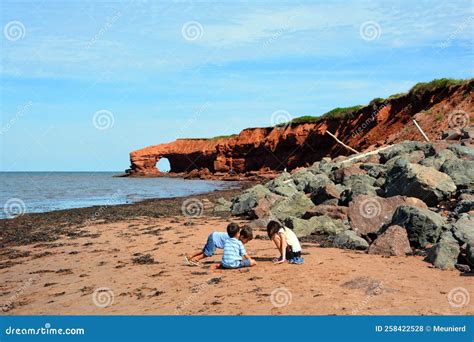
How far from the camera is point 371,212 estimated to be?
420 inches

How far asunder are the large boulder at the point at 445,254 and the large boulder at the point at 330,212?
3.86 metres

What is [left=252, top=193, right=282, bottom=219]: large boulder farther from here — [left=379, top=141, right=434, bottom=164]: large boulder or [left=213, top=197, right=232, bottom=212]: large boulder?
[left=379, top=141, right=434, bottom=164]: large boulder

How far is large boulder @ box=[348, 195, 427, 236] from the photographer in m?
10.5

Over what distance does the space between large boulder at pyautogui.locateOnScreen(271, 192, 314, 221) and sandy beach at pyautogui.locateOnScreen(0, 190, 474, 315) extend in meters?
2.37

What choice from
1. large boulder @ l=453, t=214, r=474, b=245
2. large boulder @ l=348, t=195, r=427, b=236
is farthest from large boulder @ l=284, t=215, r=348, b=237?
large boulder @ l=453, t=214, r=474, b=245

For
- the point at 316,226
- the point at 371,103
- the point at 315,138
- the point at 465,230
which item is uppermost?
the point at 371,103

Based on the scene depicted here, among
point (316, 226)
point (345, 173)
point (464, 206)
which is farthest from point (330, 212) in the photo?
point (345, 173)

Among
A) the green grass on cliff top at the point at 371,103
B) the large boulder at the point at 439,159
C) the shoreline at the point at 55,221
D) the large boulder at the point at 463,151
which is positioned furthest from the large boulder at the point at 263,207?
the green grass on cliff top at the point at 371,103

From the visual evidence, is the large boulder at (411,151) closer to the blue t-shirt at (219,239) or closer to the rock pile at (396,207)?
the rock pile at (396,207)

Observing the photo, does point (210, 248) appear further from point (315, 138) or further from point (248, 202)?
point (315, 138)

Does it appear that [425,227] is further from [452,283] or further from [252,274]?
[252,274]

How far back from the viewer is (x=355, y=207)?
10758 mm

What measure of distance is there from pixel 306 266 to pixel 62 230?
35.5 feet

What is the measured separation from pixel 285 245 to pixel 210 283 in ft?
6.11
